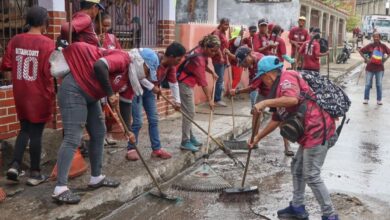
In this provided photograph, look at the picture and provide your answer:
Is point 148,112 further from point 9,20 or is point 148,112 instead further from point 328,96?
point 328,96

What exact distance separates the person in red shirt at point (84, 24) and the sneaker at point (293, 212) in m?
2.67

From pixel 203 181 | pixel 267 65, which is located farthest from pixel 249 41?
pixel 267 65

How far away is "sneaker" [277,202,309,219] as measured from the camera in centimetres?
450

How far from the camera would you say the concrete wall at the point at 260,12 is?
651 inches

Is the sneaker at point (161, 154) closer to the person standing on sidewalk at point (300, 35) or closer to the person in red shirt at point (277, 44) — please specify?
the person in red shirt at point (277, 44)

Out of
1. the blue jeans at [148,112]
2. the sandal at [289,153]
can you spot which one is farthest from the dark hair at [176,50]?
the sandal at [289,153]

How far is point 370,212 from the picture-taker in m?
4.72

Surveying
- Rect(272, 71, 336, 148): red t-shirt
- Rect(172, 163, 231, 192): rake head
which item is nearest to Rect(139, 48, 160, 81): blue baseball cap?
Rect(172, 163, 231, 192): rake head

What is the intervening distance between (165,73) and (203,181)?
1348mm

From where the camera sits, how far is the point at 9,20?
18.3ft

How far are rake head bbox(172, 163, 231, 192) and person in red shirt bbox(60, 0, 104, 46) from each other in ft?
6.07

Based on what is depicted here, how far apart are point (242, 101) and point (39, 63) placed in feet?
23.5

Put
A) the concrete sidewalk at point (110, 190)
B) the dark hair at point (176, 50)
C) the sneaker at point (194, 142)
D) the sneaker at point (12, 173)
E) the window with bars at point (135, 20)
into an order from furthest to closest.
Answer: the window with bars at point (135, 20)
the sneaker at point (194, 142)
the dark hair at point (176, 50)
the sneaker at point (12, 173)
the concrete sidewalk at point (110, 190)

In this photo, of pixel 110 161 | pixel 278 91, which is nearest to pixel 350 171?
pixel 278 91
